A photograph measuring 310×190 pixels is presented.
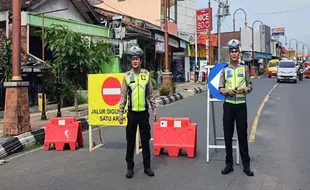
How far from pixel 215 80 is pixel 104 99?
Answer: 8.38 feet

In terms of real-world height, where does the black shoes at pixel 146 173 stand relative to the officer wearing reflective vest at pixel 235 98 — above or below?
below

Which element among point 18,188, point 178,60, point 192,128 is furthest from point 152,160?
point 178,60

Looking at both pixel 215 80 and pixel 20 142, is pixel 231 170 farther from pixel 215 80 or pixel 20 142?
pixel 20 142

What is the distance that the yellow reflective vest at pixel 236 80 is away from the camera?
19.7 ft

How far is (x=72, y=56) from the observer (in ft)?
40.5

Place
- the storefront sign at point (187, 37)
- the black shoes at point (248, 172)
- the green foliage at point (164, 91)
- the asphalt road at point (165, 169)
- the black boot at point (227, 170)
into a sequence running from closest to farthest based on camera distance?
the asphalt road at point (165, 169)
the black shoes at point (248, 172)
the black boot at point (227, 170)
the green foliage at point (164, 91)
the storefront sign at point (187, 37)

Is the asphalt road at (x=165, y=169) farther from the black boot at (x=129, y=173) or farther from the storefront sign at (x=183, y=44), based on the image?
the storefront sign at (x=183, y=44)

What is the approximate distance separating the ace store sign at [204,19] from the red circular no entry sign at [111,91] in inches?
1029

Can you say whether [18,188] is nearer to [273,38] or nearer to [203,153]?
[203,153]

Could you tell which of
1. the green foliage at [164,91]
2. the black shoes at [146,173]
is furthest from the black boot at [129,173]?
the green foliage at [164,91]

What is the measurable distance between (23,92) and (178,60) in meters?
29.2

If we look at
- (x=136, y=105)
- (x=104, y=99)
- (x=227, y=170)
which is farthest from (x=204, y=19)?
(x=227, y=170)

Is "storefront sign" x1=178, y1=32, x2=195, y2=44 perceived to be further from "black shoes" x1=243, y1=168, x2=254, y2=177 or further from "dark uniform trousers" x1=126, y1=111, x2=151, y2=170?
"black shoes" x1=243, y1=168, x2=254, y2=177

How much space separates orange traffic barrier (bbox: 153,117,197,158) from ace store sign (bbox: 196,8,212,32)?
2664 centimetres
